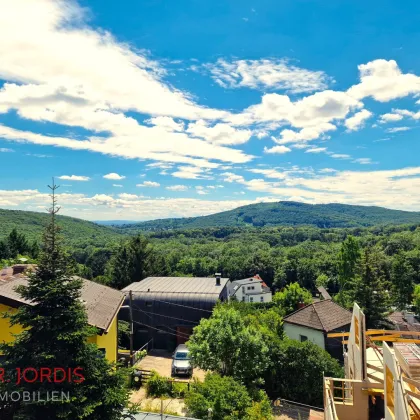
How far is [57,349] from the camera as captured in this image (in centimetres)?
1000

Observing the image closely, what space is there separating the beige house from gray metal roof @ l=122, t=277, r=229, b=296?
7351 millimetres

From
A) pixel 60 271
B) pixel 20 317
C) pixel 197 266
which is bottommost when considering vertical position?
pixel 197 266

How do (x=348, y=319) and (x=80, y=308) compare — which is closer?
(x=80, y=308)

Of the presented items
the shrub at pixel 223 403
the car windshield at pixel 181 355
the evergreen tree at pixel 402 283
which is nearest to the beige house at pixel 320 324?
the car windshield at pixel 181 355

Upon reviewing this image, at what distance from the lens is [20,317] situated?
10148 millimetres

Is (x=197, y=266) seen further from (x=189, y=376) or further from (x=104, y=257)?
(x=189, y=376)

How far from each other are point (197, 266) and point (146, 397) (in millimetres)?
100727

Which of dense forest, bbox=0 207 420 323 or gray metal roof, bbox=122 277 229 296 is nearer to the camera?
gray metal roof, bbox=122 277 229 296

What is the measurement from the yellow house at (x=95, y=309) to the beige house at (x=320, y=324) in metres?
16.5

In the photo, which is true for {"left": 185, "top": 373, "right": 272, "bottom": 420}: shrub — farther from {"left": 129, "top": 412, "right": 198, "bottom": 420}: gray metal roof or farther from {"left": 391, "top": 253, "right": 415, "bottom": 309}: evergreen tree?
{"left": 391, "top": 253, "right": 415, "bottom": 309}: evergreen tree

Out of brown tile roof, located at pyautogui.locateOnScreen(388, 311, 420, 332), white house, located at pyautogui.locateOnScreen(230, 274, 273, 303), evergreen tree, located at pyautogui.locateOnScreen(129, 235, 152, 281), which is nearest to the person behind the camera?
brown tile roof, located at pyautogui.locateOnScreen(388, 311, 420, 332)

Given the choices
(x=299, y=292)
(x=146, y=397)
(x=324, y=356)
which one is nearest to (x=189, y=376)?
(x=146, y=397)

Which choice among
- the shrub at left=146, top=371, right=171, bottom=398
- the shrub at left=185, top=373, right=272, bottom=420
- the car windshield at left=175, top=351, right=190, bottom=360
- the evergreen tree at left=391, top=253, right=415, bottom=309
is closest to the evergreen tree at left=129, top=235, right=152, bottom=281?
the car windshield at left=175, top=351, right=190, bottom=360

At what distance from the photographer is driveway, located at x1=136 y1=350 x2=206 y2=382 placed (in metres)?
22.2
